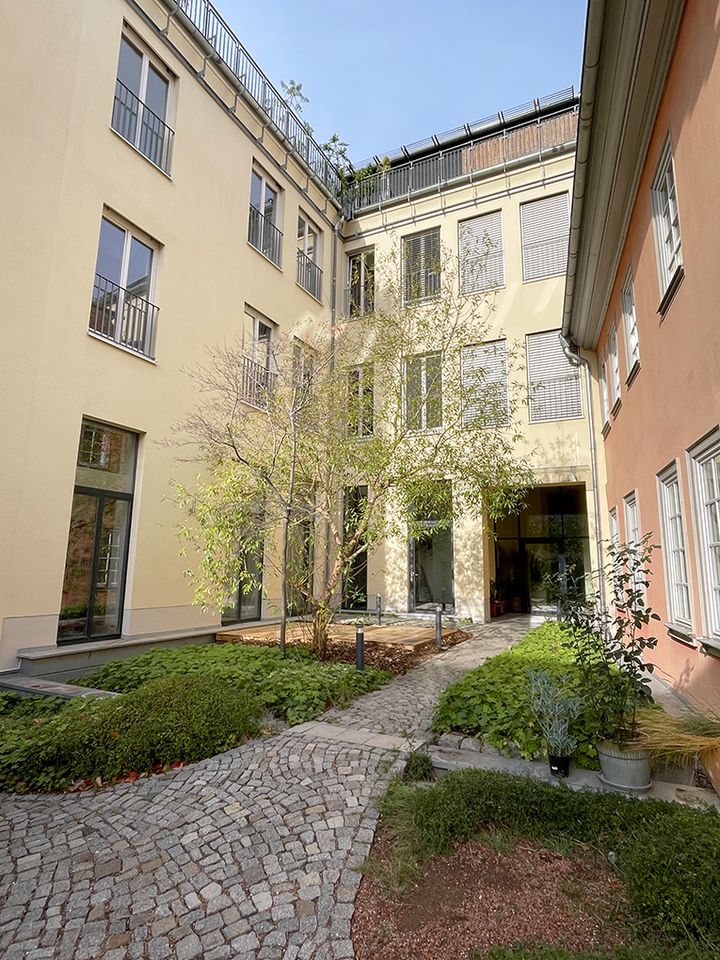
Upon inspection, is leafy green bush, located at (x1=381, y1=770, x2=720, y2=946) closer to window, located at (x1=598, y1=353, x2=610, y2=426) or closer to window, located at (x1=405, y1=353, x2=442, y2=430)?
window, located at (x1=405, y1=353, x2=442, y2=430)

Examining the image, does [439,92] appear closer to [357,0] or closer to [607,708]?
[357,0]

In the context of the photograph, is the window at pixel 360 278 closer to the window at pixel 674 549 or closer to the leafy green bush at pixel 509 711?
the window at pixel 674 549

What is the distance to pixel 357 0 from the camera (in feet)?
25.9

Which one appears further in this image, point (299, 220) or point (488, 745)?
point (299, 220)

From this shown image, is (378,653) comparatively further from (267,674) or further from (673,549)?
(673,549)

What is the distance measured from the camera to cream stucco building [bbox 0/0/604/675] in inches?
278

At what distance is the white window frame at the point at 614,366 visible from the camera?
8586 millimetres

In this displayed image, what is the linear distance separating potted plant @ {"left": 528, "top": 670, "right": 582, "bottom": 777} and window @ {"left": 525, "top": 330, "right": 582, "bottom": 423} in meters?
9.01

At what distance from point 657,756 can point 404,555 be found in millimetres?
9977

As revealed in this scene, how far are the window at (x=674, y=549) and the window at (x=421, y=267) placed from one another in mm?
5839

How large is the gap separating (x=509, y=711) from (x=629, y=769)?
114cm

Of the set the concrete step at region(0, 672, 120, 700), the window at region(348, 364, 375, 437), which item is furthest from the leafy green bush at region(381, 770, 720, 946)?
the window at region(348, 364, 375, 437)

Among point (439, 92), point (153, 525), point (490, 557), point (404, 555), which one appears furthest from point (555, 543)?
point (439, 92)

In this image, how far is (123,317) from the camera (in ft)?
27.9
